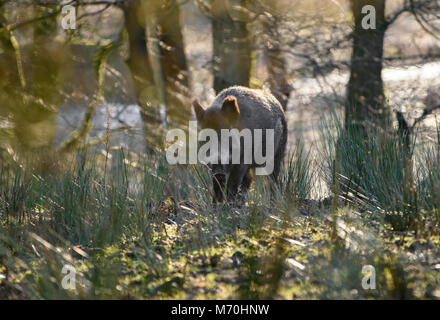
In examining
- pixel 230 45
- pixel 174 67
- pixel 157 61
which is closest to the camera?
pixel 230 45

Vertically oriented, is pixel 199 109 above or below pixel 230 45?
below

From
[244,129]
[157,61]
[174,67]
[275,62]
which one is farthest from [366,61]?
[244,129]

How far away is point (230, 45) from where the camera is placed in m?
10.3

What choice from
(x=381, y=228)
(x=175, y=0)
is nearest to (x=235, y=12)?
(x=175, y=0)

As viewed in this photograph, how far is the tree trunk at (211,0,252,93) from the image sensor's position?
993 centimetres

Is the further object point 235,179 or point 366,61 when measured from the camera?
point 366,61

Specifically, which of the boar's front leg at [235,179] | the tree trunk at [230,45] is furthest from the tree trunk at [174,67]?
the boar's front leg at [235,179]

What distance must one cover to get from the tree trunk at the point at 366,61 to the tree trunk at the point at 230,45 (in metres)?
1.95

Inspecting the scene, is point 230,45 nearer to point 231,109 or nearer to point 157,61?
point 157,61

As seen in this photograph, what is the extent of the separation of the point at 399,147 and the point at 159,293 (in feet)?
10.5

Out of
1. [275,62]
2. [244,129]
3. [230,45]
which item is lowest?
[244,129]

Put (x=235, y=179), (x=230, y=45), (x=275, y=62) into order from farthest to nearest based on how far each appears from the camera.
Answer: (x=275, y=62) → (x=230, y=45) → (x=235, y=179)

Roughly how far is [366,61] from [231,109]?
493cm

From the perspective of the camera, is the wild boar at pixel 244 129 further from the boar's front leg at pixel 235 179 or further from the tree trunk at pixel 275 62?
the tree trunk at pixel 275 62
